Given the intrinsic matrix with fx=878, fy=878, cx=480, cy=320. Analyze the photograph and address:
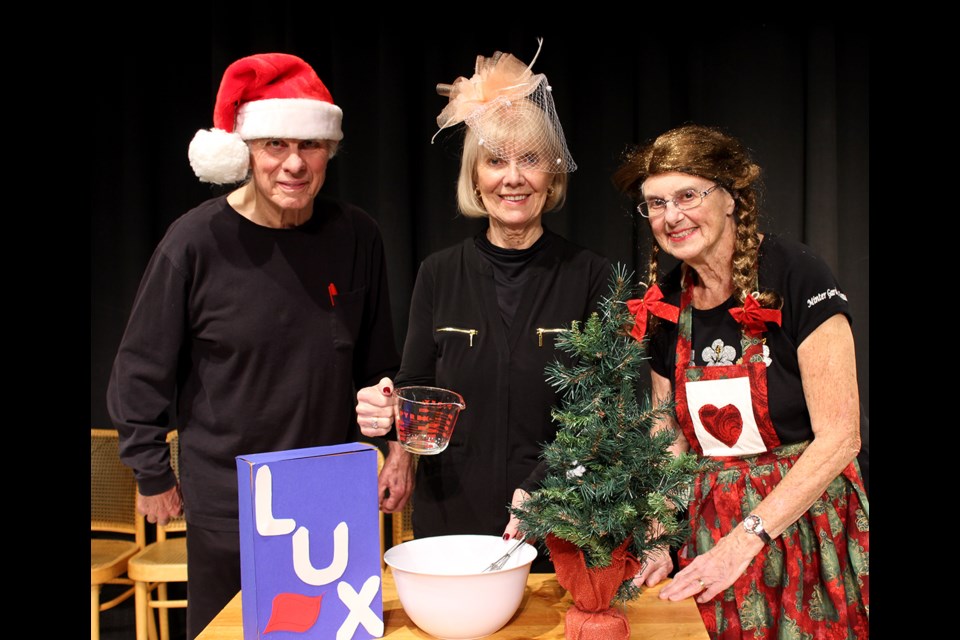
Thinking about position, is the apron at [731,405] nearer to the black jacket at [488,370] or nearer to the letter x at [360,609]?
the black jacket at [488,370]

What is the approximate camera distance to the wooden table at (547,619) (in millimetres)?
1424

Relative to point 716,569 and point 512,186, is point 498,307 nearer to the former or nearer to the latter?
point 512,186

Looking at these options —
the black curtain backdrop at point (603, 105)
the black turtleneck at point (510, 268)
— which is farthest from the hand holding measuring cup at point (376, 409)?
the black curtain backdrop at point (603, 105)

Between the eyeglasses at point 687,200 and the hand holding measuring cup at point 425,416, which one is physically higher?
the eyeglasses at point 687,200

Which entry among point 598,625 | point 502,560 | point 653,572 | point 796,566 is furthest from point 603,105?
point 598,625

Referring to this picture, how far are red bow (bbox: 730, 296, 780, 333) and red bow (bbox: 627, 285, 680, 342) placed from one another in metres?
0.14

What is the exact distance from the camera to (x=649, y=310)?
6.41ft

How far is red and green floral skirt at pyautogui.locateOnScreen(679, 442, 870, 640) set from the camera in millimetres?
1784

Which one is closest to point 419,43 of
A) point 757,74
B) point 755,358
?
point 757,74

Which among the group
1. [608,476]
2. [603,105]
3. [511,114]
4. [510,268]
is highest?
[603,105]

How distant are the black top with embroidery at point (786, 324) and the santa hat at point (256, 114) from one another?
1.07 m

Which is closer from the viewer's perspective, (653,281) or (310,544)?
(310,544)

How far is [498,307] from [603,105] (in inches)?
64.6

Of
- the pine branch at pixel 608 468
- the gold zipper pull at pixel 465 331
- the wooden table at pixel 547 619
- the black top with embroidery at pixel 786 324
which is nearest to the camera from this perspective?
the pine branch at pixel 608 468
